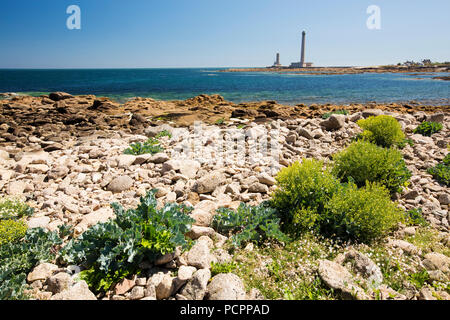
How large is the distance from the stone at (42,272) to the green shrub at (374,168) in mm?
5227

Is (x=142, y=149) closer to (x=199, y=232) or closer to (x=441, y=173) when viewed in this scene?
(x=199, y=232)

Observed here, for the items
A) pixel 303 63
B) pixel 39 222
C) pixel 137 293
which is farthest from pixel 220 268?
pixel 303 63

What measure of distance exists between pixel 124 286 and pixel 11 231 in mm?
1966

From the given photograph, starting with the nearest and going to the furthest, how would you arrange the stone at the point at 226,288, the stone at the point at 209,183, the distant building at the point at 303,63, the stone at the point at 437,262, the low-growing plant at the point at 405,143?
the stone at the point at 226,288 < the stone at the point at 437,262 < the stone at the point at 209,183 < the low-growing plant at the point at 405,143 < the distant building at the point at 303,63

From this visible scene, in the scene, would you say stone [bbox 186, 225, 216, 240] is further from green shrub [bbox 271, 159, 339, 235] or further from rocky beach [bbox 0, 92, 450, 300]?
green shrub [bbox 271, 159, 339, 235]

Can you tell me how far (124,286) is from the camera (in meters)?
2.96

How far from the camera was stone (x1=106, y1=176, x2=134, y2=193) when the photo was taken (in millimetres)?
5453

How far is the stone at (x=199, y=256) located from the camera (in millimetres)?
3166

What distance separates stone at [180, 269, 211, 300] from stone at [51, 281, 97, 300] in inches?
37.9

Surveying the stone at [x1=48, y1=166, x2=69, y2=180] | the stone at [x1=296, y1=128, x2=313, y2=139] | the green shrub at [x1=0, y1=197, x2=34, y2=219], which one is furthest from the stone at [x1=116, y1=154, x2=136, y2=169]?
the stone at [x1=296, y1=128, x2=313, y2=139]

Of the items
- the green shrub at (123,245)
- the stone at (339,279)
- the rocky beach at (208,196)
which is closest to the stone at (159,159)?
the rocky beach at (208,196)

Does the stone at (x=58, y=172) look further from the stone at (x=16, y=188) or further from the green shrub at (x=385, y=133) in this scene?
the green shrub at (x=385, y=133)

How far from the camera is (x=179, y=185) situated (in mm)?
5453
